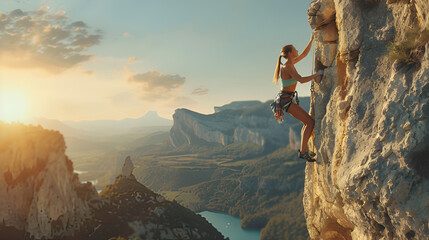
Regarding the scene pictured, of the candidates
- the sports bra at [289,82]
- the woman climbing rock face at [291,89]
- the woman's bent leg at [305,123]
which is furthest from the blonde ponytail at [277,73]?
the woman's bent leg at [305,123]

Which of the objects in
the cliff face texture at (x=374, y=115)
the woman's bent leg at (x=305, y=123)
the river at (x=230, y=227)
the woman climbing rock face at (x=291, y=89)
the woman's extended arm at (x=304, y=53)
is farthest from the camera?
the river at (x=230, y=227)

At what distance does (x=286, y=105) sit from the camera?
8.02 meters

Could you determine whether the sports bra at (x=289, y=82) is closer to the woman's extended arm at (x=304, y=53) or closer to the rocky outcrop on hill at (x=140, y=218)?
the woman's extended arm at (x=304, y=53)

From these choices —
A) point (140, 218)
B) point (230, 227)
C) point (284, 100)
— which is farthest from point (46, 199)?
point (230, 227)

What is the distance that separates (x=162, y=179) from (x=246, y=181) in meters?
65.8

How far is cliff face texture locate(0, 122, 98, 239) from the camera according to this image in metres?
35.2

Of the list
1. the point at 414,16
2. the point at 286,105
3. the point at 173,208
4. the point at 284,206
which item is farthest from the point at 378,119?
the point at 284,206

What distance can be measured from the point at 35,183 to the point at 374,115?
44.0 m

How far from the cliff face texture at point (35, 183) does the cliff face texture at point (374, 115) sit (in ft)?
138

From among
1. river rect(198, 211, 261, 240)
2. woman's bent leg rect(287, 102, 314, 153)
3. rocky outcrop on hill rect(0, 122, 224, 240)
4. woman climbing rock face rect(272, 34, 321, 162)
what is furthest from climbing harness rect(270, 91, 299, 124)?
river rect(198, 211, 261, 240)

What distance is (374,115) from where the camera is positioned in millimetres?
5512

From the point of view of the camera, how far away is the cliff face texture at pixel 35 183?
35.2m

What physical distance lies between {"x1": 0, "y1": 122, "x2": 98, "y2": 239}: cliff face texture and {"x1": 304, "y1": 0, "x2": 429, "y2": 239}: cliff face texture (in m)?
42.2

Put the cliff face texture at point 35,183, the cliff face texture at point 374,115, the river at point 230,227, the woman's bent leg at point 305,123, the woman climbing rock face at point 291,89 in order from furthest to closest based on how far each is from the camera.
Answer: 1. the river at point 230,227
2. the cliff face texture at point 35,183
3. the woman's bent leg at point 305,123
4. the woman climbing rock face at point 291,89
5. the cliff face texture at point 374,115
